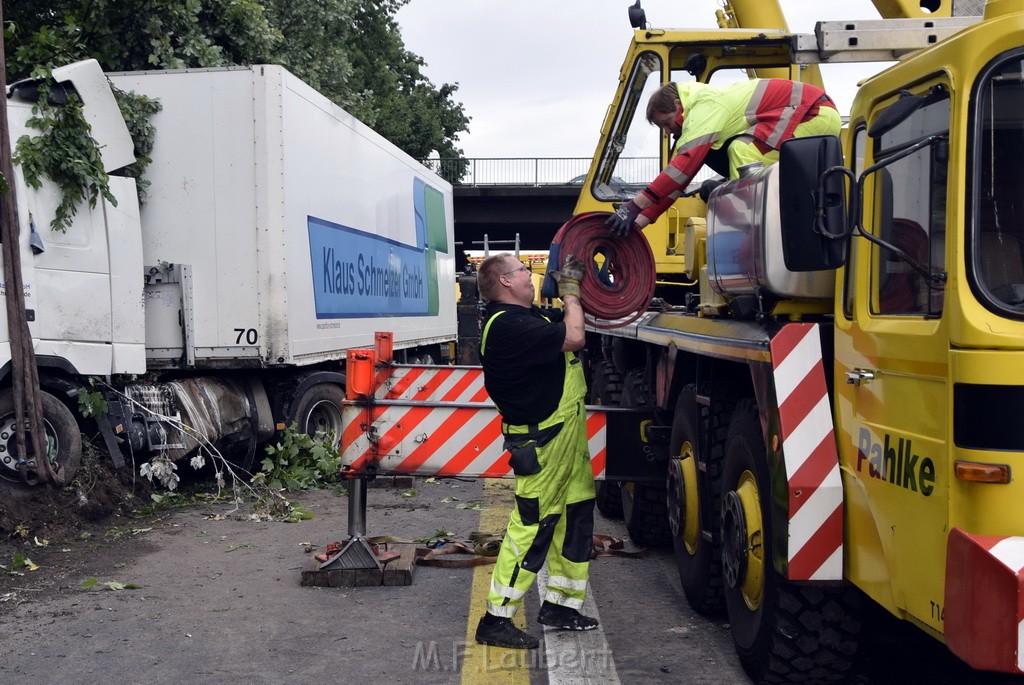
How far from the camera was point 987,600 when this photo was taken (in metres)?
3.09

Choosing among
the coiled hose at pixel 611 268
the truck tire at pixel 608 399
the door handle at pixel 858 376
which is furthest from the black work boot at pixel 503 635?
the truck tire at pixel 608 399

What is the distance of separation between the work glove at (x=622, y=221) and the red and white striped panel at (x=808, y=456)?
5.78ft

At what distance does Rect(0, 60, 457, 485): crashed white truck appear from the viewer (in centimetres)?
843

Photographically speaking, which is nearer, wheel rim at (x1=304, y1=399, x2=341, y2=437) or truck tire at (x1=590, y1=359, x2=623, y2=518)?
truck tire at (x1=590, y1=359, x2=623, y2=518)

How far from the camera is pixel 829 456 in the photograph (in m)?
4.09

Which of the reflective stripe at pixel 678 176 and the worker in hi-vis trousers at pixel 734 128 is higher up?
the worker in hi-vis trousers at pixel 734 128

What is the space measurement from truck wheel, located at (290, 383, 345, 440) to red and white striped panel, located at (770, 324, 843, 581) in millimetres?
7482

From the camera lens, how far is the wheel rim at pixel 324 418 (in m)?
11.5

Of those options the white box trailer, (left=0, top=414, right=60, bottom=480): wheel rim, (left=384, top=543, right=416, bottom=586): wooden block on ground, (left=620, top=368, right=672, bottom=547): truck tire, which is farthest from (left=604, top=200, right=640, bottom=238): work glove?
the white box trailer

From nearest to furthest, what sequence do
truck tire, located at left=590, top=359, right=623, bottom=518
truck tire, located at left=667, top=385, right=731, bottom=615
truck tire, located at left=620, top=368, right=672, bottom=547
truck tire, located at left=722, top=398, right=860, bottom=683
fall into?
truck tire, located at left=722, top=398, right=860, bottom=683 → truck tire, located at left=667, top=385, right=731, bottom=615 → truck tire, located at left=620, top=368, right=672, bottom=547 → truck tire, located at left=590, top=359, right=623, bottom=518

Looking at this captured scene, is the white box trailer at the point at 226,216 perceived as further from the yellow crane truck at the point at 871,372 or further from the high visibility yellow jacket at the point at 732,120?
the yellow crane truck at the point at 871,372

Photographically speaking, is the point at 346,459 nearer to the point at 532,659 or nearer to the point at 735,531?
the point at 532,659

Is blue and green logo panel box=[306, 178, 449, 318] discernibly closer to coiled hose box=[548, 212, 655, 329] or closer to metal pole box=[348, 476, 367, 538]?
metal pole box=[348, 476, 367, 538]

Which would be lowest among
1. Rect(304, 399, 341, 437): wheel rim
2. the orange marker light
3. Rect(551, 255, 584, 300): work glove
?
Rect(304, 399, 341, 437): wheel rim
